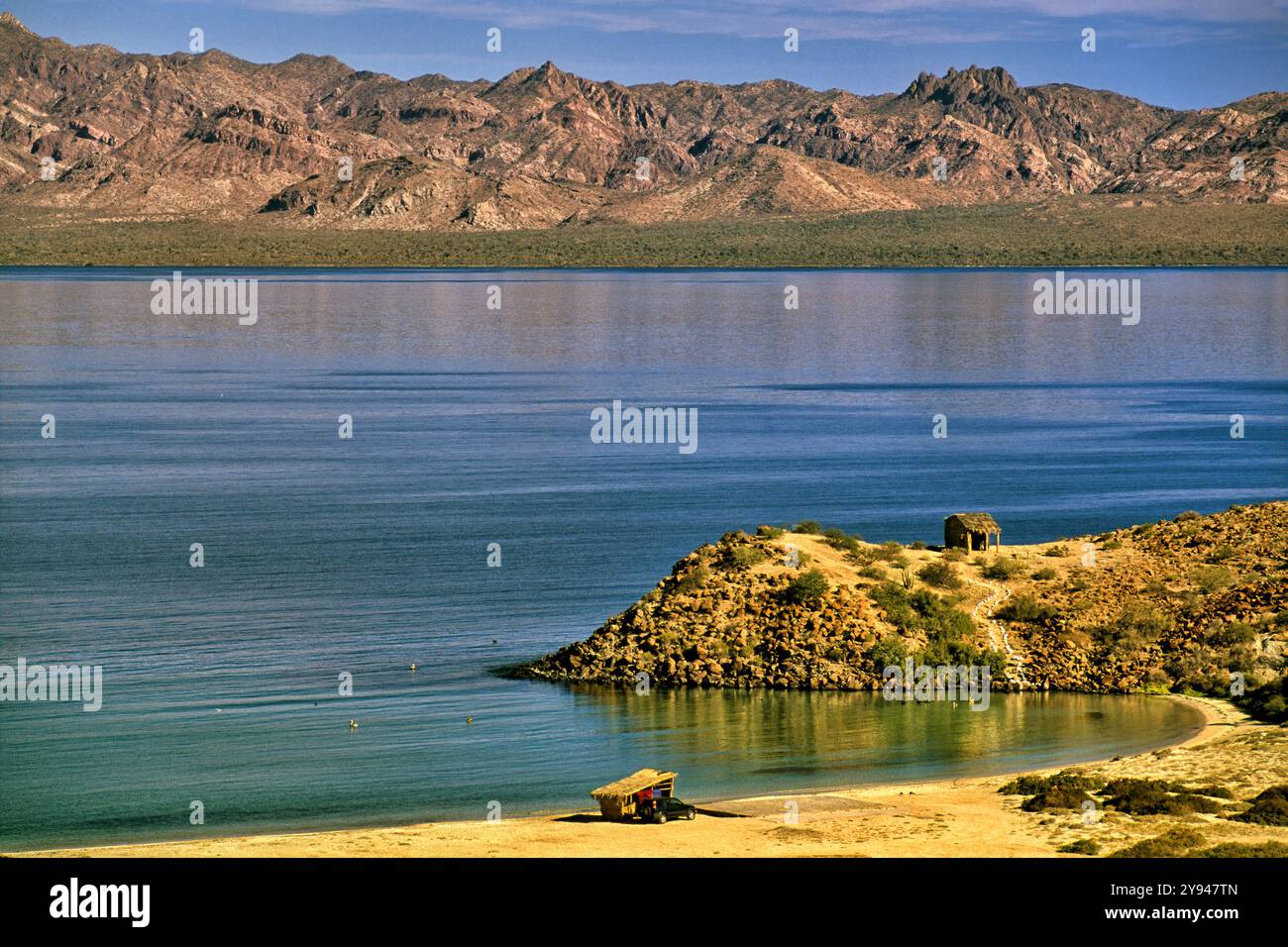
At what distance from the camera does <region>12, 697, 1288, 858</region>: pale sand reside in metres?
28.3

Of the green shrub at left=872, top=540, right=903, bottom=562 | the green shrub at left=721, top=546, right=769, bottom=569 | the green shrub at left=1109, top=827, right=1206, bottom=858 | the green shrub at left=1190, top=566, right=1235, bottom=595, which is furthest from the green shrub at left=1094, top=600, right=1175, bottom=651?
the green shrub at left=1109, top=827, right=1206, bottom=858

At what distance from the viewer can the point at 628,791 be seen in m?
31.2

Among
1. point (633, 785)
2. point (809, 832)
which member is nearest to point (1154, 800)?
point (809, 832)

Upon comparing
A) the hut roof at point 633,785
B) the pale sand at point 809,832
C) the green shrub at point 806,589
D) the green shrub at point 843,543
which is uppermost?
the green shrub at point 843,543

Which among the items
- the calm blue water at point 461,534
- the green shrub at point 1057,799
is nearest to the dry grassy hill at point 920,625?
the calm blue water at point 461,534

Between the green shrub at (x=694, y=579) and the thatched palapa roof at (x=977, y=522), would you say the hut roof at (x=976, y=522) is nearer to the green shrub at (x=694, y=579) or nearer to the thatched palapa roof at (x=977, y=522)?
the thatched palapa roof at (x=977, y=522)

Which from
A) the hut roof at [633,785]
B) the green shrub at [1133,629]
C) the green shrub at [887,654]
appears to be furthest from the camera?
the green shrub at [1133,629]

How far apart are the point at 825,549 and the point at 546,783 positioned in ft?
48.3

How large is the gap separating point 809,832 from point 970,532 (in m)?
22.9

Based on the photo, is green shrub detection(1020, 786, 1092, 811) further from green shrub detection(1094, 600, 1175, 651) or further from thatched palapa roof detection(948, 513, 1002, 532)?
thatched palapa roof detection(948, 513, 1002, 532)

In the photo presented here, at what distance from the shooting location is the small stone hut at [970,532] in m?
50.8

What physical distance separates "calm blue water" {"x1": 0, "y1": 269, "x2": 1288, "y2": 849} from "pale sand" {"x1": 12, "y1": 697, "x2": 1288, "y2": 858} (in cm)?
262

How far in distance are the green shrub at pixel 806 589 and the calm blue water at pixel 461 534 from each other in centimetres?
284
